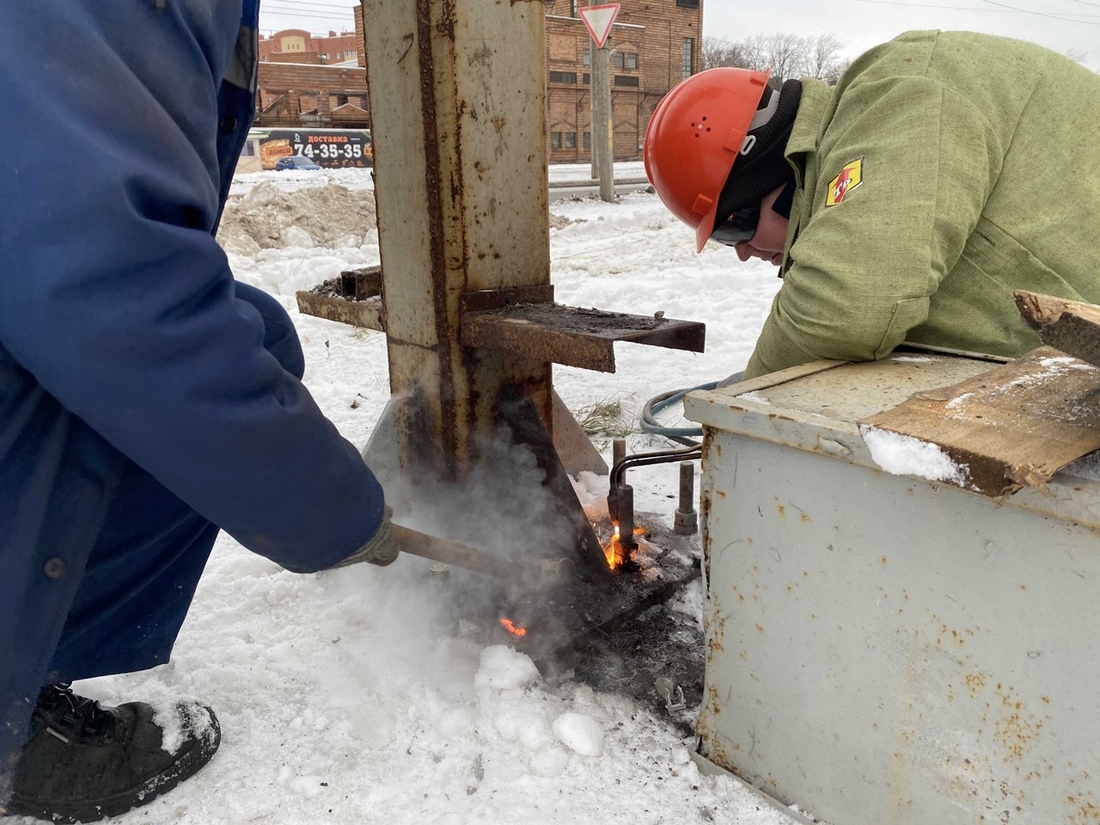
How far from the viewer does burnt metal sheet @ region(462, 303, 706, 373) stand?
198cm

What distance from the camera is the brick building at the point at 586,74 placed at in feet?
105

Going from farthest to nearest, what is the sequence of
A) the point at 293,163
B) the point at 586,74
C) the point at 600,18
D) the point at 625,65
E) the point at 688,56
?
the point at 688,56, the point at 625,65, the point at 586,74, the point at 293,163, the point at 600,18

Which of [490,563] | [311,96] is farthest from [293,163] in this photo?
[490,563]

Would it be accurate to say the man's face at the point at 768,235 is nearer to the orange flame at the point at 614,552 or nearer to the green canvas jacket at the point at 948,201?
the green canvas jacket at the point at 948,201

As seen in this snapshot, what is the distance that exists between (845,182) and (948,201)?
21cm

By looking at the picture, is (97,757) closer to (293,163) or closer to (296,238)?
(296,238)

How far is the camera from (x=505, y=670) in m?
2.14

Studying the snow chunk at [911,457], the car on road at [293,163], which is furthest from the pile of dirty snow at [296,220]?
the car on road at [293,163]

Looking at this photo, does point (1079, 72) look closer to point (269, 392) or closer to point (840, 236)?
point (840, 236)

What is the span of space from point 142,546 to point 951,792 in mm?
1717

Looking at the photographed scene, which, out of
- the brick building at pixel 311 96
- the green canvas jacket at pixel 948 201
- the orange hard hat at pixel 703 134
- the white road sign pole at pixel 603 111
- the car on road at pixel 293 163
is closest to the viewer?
the green canvas jacket at pixel 948 201

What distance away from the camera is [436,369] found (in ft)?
8.18

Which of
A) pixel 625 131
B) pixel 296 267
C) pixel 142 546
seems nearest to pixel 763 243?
pixel 142 546

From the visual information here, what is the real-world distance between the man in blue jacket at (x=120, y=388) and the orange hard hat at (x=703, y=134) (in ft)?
3.91
